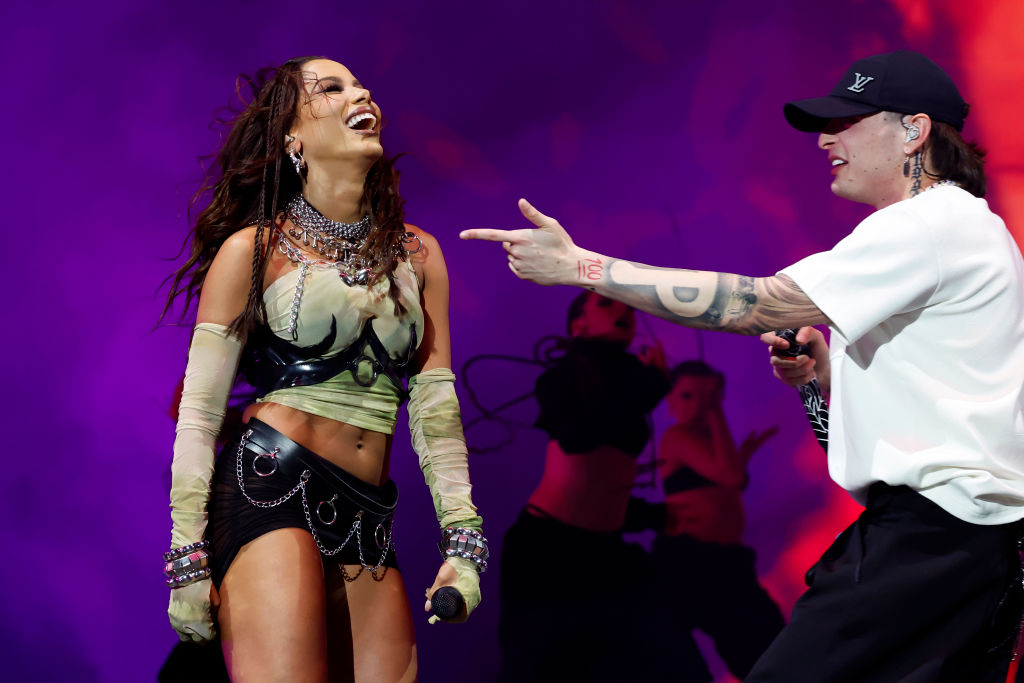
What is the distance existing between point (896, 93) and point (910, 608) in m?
1.10

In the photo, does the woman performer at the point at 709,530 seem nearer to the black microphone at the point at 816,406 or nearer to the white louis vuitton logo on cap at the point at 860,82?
the black microphone at the point at 816,406

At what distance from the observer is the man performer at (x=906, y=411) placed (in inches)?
73.0

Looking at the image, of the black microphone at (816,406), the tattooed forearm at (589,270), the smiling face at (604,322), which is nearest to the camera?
the tattooed forearm at (589,270)

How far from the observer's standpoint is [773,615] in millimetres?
3271

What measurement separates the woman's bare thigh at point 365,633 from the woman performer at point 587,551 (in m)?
0.82

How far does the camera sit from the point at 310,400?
2.44m

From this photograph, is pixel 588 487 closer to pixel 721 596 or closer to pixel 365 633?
pixel 721 596

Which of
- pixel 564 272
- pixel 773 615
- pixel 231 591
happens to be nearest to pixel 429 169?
pixel 564 272

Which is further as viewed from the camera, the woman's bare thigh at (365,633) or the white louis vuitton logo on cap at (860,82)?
the woman's bare thigh at (365,633)

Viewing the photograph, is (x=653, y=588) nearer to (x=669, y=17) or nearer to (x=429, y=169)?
(x=429, y=169)

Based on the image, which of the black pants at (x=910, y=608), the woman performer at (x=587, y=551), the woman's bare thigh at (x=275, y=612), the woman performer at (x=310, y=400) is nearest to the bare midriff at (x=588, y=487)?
the woman performer at (x=587, y=551)

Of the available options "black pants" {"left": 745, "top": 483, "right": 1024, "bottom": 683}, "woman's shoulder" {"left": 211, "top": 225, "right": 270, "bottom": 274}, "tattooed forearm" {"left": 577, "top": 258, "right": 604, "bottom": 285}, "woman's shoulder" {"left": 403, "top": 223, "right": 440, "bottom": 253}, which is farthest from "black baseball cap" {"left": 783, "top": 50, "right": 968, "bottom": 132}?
"woman's shoulder" {"left": 211, "top": 225, "right": 270, "bottom": 274}

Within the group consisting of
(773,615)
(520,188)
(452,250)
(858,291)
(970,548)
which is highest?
(520,188)

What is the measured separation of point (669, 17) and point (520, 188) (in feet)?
2.56
